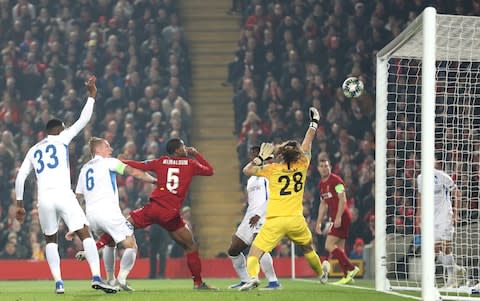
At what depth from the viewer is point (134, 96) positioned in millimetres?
25078

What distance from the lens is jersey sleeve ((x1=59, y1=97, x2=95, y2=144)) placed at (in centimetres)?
1270

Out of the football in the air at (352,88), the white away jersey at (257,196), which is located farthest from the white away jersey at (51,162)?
the football in the air at (352,88)

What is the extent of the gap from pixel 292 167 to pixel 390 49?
205 centimetres

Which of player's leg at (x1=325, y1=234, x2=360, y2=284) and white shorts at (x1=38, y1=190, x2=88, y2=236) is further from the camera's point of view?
player's leg at (x1=325, y1=234, x2=360, y2=284)

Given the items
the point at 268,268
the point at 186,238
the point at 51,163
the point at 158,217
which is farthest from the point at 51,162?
the point at 268,268

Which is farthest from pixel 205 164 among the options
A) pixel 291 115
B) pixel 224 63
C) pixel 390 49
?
pixel 224 63

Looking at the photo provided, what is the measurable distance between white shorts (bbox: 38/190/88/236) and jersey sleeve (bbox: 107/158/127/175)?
1.14 meters

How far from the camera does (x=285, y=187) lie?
1324 cm

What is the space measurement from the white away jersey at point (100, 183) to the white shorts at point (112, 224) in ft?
0.30

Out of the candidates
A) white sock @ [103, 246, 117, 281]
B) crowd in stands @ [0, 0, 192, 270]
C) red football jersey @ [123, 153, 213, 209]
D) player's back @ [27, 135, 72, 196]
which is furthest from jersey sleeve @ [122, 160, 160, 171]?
crowd in stands @ [0, 0, 192, 270]

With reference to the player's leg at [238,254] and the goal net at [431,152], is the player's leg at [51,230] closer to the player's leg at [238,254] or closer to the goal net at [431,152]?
the player's leg at [238,254]

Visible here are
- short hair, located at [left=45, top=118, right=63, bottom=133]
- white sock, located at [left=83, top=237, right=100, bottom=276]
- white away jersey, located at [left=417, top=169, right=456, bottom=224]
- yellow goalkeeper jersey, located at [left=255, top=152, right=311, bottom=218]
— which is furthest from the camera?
white away jersey, located at [left=417, top=169, right=456, bottom=224]

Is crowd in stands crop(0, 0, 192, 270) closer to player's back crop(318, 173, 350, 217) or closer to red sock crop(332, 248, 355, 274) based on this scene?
player's back crop(318, 173, 350, 217)

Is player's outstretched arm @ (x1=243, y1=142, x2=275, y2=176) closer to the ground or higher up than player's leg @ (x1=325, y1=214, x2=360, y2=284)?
higher up
